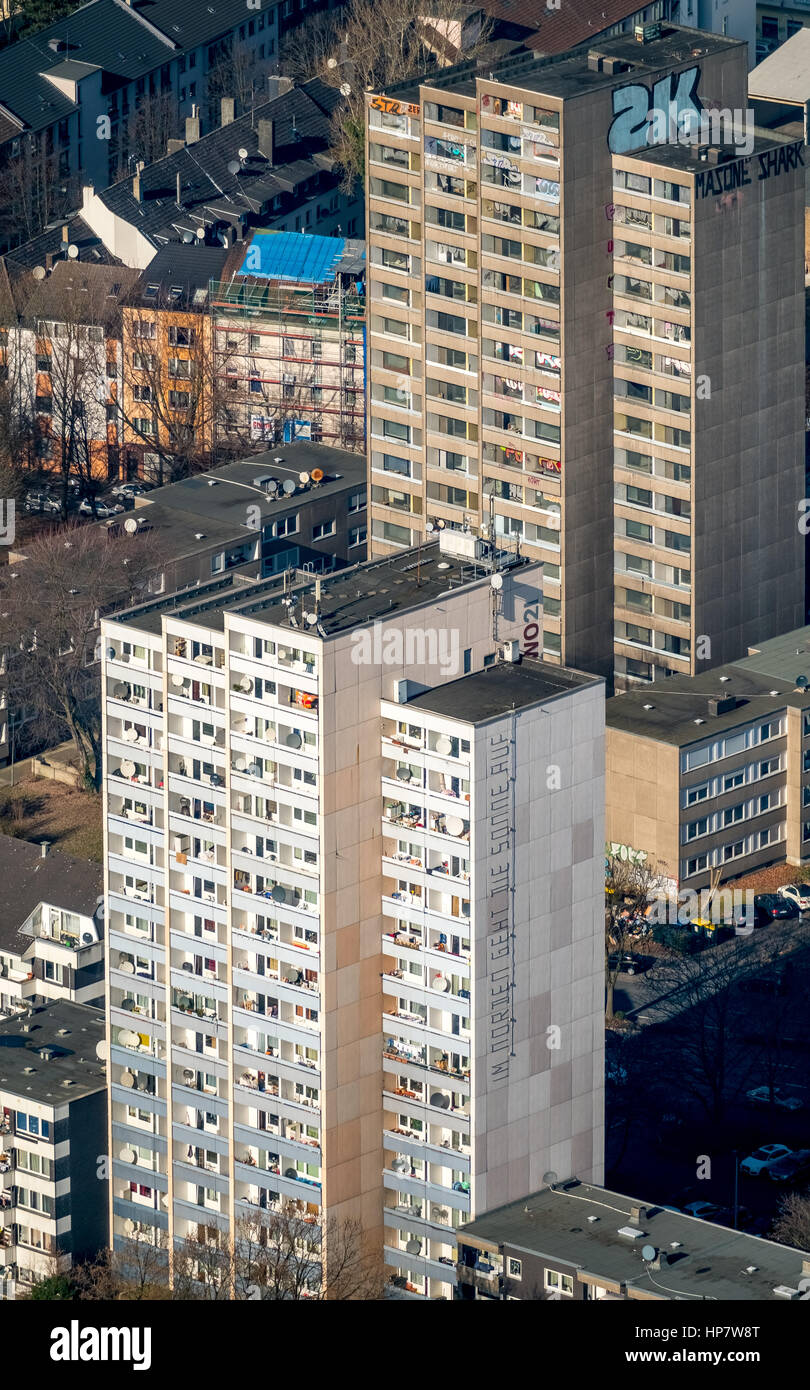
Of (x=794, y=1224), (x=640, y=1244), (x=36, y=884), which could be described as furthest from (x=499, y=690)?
(x=36, y=884)

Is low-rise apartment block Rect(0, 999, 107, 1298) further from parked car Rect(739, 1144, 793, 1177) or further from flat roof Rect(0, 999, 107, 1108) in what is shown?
parked car Rect(739, 1144, 793, 1177)

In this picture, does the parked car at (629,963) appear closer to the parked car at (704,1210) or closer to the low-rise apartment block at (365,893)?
the parked car at (704,1210)

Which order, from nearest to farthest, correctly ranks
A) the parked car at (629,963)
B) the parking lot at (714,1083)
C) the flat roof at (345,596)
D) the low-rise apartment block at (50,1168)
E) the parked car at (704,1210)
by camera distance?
1. the flat roof at (345,596)
2. the low-rise apartment block at (50,1168)
3. the parked car at (704,1210)
4. the parking lot at (714,1083)
5. the parked car at (629,963)

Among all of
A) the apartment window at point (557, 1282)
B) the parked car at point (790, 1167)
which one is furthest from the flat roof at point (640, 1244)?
the parked car at point (790, 1167)

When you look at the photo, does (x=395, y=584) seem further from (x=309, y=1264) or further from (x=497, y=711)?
(x=309, y=1264)

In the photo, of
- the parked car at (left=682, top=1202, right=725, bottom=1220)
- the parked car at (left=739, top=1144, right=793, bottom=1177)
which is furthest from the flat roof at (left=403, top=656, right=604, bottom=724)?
the parked car at (left=739, top=1144, right=793, bottom=1177)
